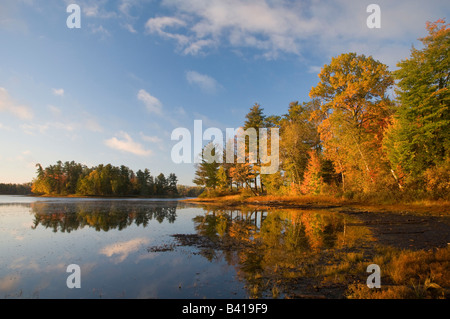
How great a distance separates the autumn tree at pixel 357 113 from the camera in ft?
86.8

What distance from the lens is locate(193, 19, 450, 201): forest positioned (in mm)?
20906

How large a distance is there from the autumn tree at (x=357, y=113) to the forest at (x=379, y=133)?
11cm

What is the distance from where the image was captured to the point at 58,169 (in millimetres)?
108375

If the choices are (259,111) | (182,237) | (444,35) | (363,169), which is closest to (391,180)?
(363,169)

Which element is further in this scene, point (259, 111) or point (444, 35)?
point (259, 111)

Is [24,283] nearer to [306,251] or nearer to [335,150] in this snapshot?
[306,251]

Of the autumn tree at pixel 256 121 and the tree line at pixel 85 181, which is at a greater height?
the autumn tree at pixel 256 121

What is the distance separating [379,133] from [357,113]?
433cm

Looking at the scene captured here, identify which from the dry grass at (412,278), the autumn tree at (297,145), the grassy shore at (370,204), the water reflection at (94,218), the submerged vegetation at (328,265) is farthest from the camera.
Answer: the autumn tree at (297,145)

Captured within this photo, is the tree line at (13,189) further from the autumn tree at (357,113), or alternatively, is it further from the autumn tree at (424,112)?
the autumn tree at (424,112)

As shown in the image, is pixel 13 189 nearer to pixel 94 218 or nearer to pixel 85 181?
pixel 85 181

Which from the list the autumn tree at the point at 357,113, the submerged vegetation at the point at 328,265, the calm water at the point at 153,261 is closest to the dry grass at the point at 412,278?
the submerged vegetation at the point at 328,265

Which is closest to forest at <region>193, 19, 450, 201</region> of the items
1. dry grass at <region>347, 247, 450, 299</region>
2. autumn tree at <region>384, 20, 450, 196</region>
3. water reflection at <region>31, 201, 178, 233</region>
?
autumn tree at <region>384, 20, 450, 196</region>
